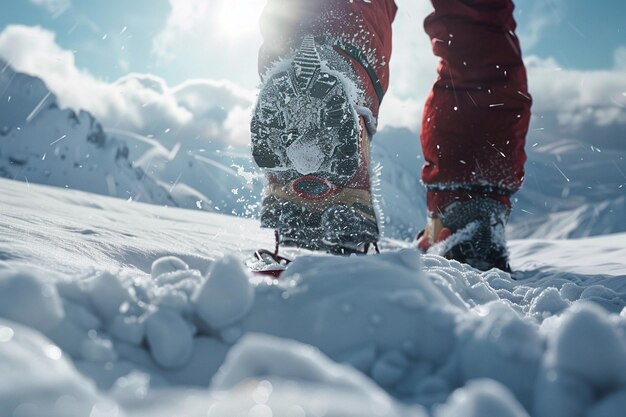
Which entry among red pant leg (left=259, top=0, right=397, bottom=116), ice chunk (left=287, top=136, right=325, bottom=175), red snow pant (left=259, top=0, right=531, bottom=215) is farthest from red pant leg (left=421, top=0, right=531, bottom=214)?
ice chunk (left=287, top=136, right=325, bottom=175)

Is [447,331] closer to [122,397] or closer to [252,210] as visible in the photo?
[122,397]

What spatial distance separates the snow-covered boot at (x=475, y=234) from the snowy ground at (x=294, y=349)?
122cm

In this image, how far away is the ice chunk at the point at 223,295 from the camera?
523 millimetres

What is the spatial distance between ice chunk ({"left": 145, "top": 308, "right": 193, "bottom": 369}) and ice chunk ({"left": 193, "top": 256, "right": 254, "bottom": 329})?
A: 0.03m

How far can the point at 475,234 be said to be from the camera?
75.1 inches

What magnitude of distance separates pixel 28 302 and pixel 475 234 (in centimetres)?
171

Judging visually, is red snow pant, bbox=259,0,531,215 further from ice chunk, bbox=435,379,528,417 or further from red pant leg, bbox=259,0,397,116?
ice chunk, bbox=435,379,528,417

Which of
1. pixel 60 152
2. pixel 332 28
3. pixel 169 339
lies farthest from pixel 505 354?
pixel 60 152

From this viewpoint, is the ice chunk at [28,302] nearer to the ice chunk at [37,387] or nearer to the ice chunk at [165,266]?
the ice chunk at [37,387]

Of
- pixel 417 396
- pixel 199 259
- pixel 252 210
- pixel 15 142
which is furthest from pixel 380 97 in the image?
pixel 15 142

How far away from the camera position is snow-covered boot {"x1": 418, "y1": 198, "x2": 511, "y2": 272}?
187 cm

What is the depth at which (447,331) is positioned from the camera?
1.65 feet

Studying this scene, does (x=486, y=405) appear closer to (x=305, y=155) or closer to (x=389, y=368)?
(x=389, y=368)

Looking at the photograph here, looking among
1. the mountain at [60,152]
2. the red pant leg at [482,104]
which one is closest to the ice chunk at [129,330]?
the red pant leg at [482,104]
